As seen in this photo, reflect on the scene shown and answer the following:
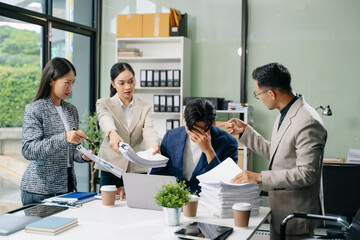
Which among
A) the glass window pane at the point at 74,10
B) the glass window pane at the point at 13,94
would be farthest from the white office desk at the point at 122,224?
the glass window pane at the point at 74,10

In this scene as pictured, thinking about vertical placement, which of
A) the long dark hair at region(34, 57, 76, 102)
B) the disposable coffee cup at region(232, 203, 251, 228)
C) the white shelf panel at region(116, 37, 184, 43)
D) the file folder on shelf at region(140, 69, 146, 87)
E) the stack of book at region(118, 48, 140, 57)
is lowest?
the disposable coffee cup at region(232, 203, 251, 228)

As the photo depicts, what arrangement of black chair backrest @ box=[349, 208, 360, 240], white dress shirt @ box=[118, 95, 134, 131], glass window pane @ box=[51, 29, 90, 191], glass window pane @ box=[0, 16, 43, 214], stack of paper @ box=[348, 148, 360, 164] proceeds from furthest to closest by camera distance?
glass window pane @ box=[51, 29, 90, 191] → stack of paper @ box=[348, 148, 360, 164] → glass window pane @ box=[0, 16, 43, 214] → white dress shirt @ box=[118, 95, 134, 131] → black chair backrest @ box=[349, 208, 360, 240]

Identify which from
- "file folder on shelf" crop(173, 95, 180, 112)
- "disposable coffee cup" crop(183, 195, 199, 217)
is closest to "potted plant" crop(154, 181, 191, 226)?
"disposable coffee cup" crop(183, 195, 199, 217)

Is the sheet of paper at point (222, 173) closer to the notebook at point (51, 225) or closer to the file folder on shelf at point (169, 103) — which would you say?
the notebook at point (51, 225)

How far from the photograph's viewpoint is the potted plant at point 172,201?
2133 millimetres

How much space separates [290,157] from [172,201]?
688 millimetres

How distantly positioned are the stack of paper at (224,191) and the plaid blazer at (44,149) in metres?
0.90

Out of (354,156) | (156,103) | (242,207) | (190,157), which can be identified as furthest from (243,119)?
(242,207)

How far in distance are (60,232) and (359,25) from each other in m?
4.84

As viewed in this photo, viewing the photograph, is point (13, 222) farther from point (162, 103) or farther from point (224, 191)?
point (162, 103)

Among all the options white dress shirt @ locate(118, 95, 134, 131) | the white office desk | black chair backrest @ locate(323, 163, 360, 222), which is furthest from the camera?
black chair backrest @ locate(323, 163, 360, 222)

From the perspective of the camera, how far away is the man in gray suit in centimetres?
222

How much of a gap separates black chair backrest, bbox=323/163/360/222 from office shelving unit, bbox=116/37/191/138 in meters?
2.53

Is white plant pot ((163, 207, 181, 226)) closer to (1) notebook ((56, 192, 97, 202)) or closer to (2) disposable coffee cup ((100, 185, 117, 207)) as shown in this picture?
(2) disposable coffee cup ((100, 185, 117, 207))
